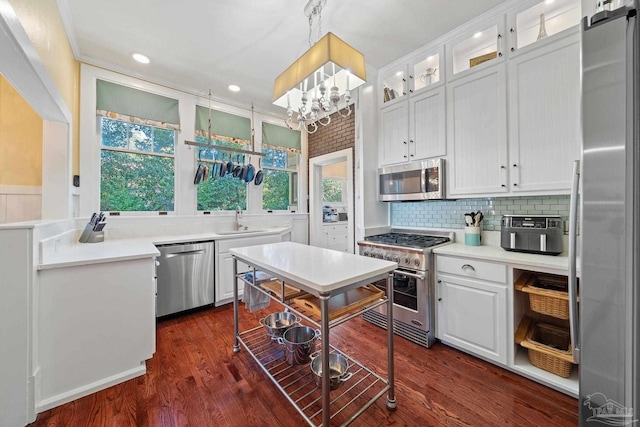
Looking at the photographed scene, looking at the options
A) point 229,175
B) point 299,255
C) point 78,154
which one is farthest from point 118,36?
point 299,255

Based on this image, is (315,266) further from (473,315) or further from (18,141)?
(18,141)

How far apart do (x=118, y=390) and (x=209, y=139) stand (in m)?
2.93

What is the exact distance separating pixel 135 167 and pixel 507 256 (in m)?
Answer: 4.02

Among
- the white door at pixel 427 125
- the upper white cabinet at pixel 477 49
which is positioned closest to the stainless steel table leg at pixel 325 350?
the white door at pixel 427 125

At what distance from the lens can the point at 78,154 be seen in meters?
2.67

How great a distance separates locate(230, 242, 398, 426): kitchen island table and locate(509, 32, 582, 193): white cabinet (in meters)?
1.46

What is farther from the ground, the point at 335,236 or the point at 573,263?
the point at 573,263

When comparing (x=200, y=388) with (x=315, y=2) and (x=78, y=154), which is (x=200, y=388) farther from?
(x=315, y=2)

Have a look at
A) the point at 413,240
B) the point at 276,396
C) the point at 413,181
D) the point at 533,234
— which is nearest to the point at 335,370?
the point at 276,396

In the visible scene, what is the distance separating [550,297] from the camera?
1699 millimetres

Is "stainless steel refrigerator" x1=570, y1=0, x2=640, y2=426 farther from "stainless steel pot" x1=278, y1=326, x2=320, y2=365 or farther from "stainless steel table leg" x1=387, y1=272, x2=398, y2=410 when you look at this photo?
"stainless steel pot" x1=278, y1=326, x2=320, y2=365

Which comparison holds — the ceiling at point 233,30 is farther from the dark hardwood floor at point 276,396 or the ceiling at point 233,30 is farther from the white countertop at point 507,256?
the dark hardwood floor at point 276,396

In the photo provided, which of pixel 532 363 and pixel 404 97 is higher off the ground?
pixel 404 97

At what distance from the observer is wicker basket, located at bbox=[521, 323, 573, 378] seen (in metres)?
1.64
